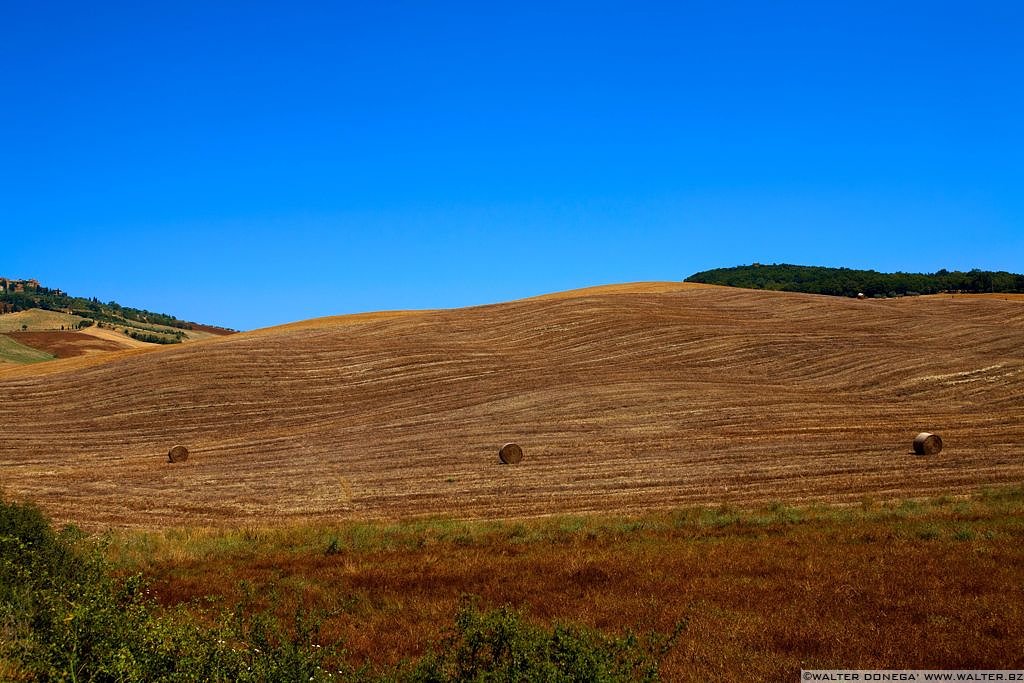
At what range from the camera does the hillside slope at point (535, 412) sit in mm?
25984

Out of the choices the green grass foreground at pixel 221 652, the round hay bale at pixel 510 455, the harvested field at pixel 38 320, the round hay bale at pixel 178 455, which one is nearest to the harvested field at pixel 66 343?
the harvested field at pixel 38 320

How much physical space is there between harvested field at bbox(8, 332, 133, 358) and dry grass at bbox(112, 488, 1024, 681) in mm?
90434

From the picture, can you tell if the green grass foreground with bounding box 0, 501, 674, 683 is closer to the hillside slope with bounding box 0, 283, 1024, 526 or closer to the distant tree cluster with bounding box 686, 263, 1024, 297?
the hillside slope with bounding box 0, 283, 1024, 526

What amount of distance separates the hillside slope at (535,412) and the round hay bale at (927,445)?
2.04 ft

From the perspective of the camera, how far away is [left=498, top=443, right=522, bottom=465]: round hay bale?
98.6 feet

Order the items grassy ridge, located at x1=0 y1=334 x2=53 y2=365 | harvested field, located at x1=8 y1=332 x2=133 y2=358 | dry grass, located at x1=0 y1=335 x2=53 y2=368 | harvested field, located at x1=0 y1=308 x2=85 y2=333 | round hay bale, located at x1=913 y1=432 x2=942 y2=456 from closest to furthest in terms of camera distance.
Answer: round hay bale, located at x1=913 y1=432 x2=942 y2=456 < dry grass, located at x1=0 y1=335 x2=53 y2=368 < grassy ridge, located at x1=0 y1=334 x2=53 y2=365 < harvested field, located at x1=8 y1=332 x2=133 y2=358 < harvested field, located at x1=0 y1=308 x2=85 y2=333

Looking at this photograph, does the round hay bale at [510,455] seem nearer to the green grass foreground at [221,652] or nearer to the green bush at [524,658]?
the green grass foreground at [221,652]

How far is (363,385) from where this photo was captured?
46.8 meters

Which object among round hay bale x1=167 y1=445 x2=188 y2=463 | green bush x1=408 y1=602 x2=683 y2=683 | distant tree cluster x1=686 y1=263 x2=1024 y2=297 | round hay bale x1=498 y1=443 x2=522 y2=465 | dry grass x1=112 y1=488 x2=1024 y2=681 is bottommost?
dry grass x1=112 y1=488 x2=1024 y2=681

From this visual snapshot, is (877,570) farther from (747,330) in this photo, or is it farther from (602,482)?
(747,330)

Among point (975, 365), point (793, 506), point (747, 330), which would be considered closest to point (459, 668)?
point (793, 506)

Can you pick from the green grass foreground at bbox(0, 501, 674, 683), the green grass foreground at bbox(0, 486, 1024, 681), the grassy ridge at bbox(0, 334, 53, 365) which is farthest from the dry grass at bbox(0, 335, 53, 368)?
the green grass foreground at bbox(0, 501, 674, 683)

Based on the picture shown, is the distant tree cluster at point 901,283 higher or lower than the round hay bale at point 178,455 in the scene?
higher

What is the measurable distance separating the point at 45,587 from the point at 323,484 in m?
15.8
